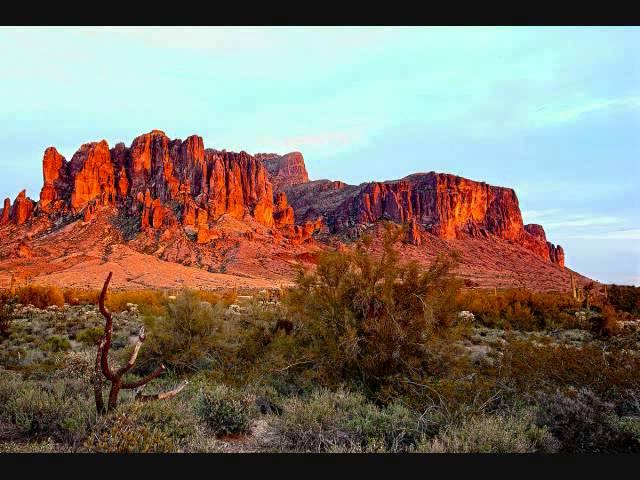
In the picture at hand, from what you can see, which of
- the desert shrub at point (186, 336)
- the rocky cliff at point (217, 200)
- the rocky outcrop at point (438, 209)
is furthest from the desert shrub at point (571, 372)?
the rocky outcrop at point (438, 209)

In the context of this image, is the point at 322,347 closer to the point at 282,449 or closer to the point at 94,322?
the point at 282,449

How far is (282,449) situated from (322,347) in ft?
10.3

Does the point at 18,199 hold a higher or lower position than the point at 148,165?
lower

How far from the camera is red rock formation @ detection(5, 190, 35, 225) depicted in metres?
132

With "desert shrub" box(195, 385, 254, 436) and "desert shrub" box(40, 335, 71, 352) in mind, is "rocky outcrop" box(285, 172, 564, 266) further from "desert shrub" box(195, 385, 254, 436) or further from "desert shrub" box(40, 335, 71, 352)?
"desert shrub" box(195, 385, 254, 436)

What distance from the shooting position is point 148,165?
15125cm

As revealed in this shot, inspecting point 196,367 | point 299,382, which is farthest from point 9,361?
point 299,382

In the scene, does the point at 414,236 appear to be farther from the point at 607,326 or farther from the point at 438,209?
the point at 607,326

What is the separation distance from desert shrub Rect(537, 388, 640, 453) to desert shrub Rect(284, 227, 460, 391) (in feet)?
8.16

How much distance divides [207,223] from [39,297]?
93.8 metres

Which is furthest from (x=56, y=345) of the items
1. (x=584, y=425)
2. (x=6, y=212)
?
(x=6, y=212)

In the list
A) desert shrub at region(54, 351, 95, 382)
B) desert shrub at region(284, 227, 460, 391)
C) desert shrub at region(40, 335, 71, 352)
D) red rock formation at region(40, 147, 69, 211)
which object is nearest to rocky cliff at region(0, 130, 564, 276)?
red rock formation at region(40, 147, 69, 211)

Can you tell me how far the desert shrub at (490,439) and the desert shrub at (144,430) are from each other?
3327 millimetres

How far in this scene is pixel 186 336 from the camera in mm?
13477
